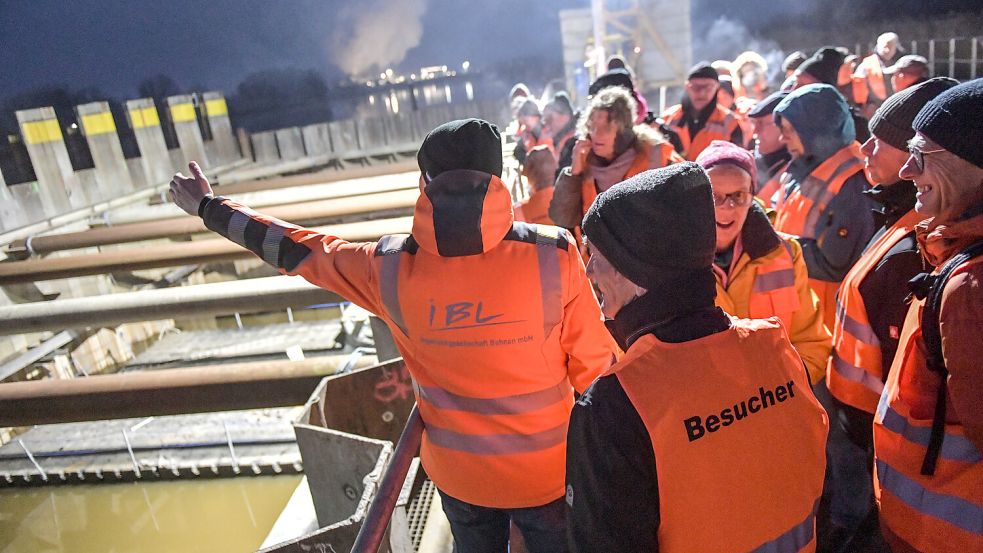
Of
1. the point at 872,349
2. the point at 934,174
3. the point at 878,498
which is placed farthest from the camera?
the point at 872,349

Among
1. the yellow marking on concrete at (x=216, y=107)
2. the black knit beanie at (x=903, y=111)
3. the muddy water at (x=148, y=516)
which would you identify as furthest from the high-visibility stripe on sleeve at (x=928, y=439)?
the yellow marking on concrete at (x=216, y=107)

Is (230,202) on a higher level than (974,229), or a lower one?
higher

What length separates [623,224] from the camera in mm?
1077

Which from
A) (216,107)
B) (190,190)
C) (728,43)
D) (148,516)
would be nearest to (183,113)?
(216,107)

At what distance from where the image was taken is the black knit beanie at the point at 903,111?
192 cm

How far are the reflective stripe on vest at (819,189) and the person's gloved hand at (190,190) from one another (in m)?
2.61

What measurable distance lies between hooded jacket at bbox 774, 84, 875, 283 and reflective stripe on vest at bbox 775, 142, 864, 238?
13 mm

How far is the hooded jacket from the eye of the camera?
2.55 m

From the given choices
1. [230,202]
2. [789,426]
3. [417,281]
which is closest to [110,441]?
[230,202]

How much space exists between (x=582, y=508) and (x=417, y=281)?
0.78 m

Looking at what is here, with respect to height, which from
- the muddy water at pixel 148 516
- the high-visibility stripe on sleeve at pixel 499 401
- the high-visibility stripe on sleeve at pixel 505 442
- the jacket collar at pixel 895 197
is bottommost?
the muddy water at pixel 148 516

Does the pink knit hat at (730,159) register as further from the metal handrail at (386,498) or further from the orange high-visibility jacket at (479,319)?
the metal handrail at (386,498)

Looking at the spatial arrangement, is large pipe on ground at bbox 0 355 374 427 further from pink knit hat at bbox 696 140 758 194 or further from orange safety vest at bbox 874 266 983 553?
orange safety vest at bbox 874 266 983 553

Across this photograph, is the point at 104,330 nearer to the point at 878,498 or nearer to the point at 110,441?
the point at 110,441
